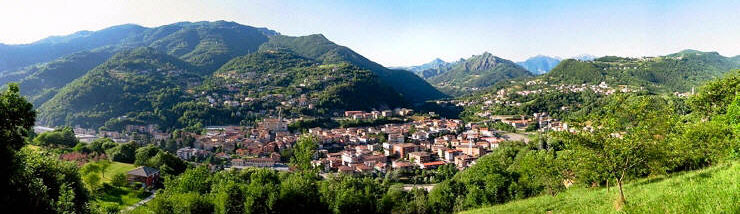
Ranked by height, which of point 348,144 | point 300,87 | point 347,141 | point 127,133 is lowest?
point 348,144

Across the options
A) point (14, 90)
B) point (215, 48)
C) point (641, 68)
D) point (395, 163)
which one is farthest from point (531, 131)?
point (215, 48)

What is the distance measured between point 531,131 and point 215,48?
17279 centimetres

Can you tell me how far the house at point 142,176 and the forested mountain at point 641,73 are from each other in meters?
118

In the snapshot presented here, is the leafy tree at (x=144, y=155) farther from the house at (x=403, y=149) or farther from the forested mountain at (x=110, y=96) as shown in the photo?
the forested mountain at (x=110, y=96)

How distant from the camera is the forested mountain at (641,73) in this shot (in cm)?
10600

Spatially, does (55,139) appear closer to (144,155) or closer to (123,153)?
(123,153)

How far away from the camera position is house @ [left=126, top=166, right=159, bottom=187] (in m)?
32.8

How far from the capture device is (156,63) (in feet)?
437

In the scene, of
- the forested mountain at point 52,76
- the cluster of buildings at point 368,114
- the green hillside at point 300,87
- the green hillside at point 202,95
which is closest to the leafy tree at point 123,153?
the green hillside at point 202,95

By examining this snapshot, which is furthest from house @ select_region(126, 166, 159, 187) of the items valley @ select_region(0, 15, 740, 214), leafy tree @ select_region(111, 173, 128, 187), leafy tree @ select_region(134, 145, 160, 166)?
leafy tree @ select_region(134, 145, 160, 166)

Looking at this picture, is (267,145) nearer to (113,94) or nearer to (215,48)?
(113,94)

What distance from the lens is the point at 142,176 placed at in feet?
108

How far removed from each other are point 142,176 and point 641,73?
13909cm

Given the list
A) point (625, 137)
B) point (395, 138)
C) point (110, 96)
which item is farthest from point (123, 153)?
point (110, 96)
